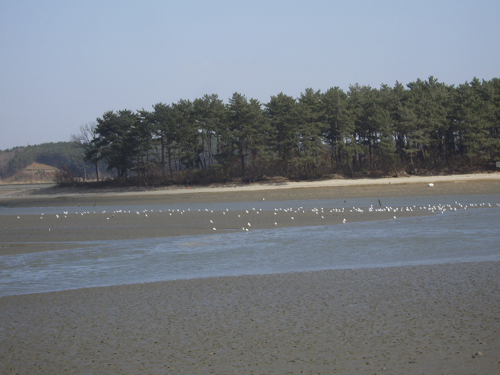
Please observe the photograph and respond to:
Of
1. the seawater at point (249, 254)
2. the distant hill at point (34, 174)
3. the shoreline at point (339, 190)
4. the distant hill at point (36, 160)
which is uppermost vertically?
the distant hill at point (36, 160)

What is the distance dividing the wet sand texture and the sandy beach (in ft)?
0.06

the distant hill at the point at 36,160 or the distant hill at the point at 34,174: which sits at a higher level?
the distant hill at the point at 36,160

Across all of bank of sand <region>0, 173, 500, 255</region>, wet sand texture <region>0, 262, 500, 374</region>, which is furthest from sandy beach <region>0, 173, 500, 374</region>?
bank of sand <region>0, 173, 500, 255</region>

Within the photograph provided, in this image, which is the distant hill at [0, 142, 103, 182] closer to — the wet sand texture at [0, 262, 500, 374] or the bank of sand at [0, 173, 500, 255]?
the bank of sand at [0, 173, 500, 255]

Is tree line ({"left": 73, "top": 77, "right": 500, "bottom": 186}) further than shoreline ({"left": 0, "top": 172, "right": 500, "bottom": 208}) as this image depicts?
Yes

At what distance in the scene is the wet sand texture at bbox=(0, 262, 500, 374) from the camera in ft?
20.1

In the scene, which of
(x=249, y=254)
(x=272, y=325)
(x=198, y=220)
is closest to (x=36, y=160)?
(x=198, y=220)

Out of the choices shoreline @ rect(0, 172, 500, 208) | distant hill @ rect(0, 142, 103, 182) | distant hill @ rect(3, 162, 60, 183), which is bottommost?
shoreline @ rect(0, 172, 500, 208)

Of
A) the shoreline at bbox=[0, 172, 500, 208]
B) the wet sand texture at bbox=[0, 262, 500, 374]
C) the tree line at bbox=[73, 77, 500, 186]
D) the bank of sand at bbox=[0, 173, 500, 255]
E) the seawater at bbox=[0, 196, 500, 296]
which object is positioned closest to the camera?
the wet sand texture at bbox=[0, 262, 500, 374]

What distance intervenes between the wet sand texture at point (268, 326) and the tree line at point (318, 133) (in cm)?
4607

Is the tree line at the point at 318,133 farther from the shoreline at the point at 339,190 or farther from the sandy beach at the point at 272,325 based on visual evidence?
the sandy beach at the point at 272,325

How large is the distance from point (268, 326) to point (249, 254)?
7.11 m

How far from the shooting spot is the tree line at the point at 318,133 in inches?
2188

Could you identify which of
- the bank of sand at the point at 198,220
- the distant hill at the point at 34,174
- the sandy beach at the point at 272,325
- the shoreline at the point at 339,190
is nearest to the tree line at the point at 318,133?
the shoreline at the point at 339,190
